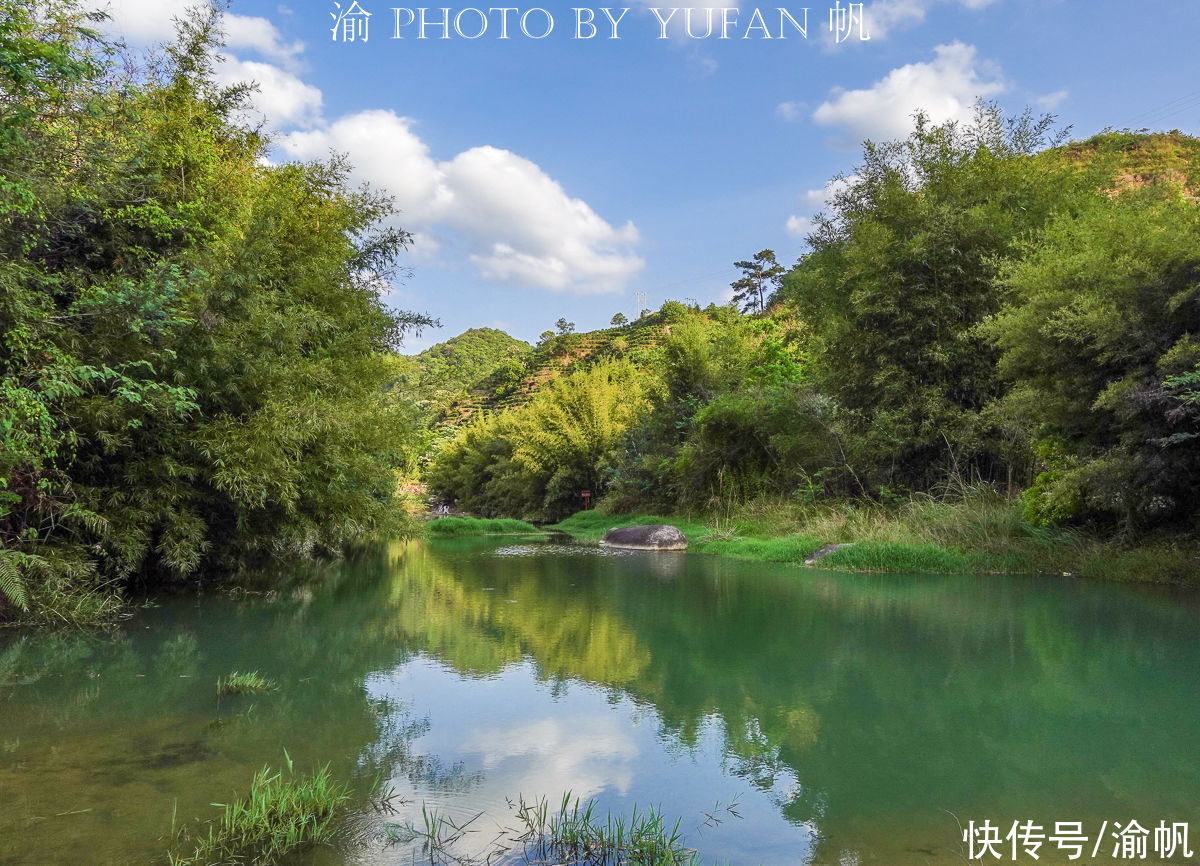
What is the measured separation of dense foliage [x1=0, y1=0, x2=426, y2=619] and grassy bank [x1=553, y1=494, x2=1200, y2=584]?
7477 millimetres

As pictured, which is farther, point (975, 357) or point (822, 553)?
point (975, 357)

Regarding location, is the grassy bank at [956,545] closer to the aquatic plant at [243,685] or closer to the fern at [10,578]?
the aquatic plant at [243,685]

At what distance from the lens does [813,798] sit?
3420 millimetres

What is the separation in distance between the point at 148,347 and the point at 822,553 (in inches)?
416

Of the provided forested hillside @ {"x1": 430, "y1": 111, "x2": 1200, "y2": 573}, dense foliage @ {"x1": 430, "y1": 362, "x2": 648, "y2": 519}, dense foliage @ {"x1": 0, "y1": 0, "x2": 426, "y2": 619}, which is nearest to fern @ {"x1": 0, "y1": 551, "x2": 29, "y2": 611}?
dense foliage @ {"x1": 0, "y1": 0, "x2": 426, "y2": 619}

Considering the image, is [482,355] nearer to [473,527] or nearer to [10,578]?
[473,527]

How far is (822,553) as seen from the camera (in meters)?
13.5

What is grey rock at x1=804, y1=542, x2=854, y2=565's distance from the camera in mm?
13148

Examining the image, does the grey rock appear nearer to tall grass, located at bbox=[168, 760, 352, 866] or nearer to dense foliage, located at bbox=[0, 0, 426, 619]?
dense foliage, located at bbox=[0, 0, 426, 619]

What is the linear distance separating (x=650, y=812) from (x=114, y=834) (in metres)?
2.06

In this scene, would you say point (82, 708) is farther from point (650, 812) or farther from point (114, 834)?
point (650, 812)

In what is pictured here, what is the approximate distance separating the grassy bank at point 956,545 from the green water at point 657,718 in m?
1.24

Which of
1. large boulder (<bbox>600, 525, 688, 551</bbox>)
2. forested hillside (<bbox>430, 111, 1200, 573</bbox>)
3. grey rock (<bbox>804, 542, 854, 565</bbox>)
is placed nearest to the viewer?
forested hillside (<bbox>430, 111, 1200, 573</bbox>)

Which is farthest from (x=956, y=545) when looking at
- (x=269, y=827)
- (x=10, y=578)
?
(x=10, y=578)
